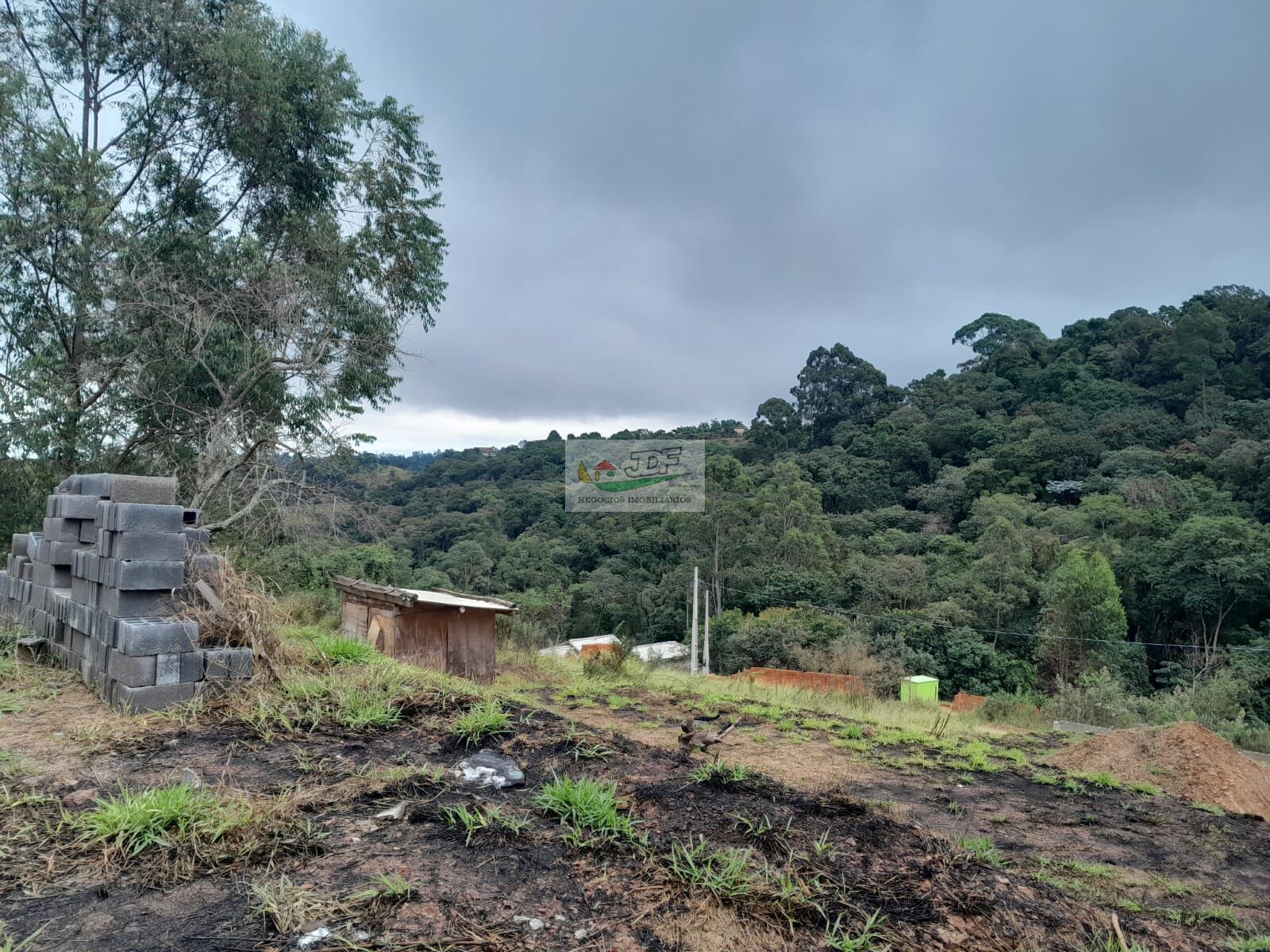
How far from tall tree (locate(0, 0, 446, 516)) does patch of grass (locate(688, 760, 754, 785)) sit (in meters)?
9.59

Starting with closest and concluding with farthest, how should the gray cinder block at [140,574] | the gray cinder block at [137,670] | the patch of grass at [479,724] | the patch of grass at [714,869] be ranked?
the patch of grass at [714,869] < the patch of grass at [479,724] < the gray cinder block at [137,670] < the gray cinder block at [140,574]

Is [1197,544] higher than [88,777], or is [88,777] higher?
[1197,544]

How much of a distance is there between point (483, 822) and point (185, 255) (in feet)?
37.2

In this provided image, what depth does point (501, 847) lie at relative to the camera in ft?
9.62

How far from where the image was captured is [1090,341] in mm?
58375

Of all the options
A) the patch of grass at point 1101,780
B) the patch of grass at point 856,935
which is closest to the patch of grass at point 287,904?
the patch of grass at point 856,935

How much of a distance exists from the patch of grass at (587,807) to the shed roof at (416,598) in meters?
5.53

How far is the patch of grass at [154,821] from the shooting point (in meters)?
2.71

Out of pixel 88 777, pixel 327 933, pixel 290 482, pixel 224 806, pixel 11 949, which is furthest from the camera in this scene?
pixel 290 482

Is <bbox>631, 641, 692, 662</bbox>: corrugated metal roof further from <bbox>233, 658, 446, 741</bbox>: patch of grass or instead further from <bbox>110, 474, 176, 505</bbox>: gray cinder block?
<bbox>110, 474, 176, 505</bbox>: gray cinder block

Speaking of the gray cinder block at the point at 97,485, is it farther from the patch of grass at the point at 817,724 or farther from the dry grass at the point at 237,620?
the patch of grass at the point at 817,724

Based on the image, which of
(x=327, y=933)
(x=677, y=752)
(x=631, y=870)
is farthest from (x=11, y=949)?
(x=677, y=752)

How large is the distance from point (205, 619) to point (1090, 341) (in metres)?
67.8

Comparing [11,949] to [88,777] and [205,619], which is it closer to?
[88,777]
